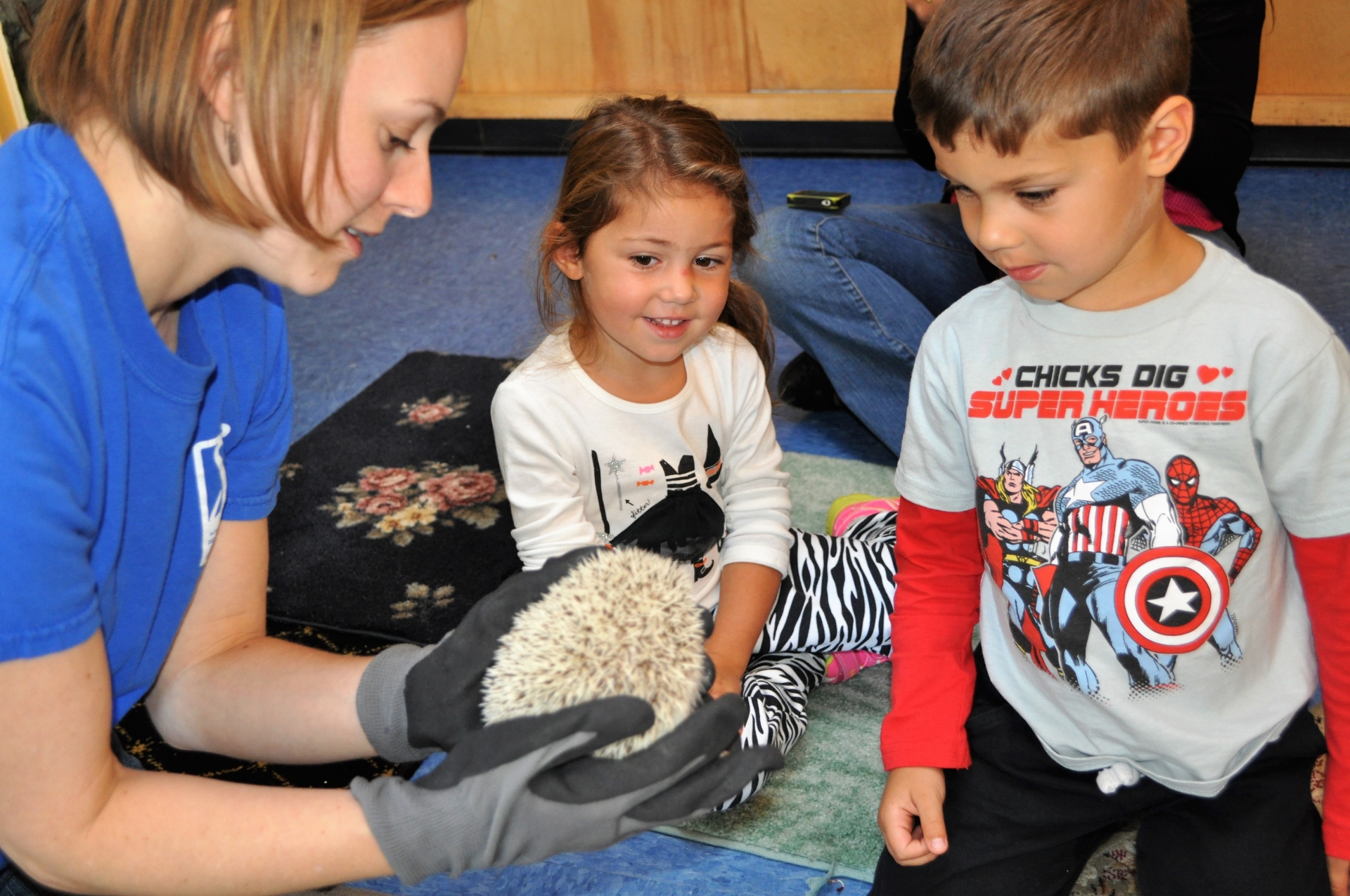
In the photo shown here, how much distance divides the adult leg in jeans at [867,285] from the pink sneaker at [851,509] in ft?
0.63

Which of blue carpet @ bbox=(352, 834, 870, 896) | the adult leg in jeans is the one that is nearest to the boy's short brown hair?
blue carpet @ bbox=(352, 834, 870, 896)

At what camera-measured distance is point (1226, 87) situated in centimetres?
176

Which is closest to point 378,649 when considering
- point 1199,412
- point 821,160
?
point 1199,412

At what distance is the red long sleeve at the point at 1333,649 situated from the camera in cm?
104

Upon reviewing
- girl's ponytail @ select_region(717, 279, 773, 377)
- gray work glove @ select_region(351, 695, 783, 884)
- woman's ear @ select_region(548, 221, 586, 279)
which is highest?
woman's ear @ select_region(548, 221, 586, 279)

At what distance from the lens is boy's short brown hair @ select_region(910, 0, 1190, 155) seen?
1010 millimetres

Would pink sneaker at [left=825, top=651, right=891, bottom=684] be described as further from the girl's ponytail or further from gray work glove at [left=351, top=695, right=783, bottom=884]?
gray work glove at [left=351, top=695, right=783, bottom=884]

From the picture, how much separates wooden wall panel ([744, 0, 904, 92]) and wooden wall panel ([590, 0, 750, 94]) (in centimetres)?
8

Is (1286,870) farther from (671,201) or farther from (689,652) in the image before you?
(671,201)

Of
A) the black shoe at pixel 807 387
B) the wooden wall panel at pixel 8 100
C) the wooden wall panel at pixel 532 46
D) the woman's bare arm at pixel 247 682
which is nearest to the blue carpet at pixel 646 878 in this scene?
the woman's bare arm at pixel 247 682

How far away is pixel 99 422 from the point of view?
0.85 meters

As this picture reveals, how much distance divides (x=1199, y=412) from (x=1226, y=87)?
1001 mm

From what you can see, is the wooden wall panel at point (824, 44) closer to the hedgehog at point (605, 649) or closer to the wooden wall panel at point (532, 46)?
the wooden wall panel at point (532, 46)

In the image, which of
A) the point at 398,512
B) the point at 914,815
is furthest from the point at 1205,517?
the point at 398,512
